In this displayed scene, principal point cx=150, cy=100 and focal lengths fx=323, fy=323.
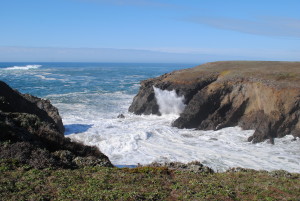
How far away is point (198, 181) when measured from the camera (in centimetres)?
1030

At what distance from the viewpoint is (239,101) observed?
108 feet

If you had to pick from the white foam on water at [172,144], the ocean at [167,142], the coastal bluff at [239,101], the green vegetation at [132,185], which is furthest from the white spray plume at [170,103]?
the green vegetation at [132,185]

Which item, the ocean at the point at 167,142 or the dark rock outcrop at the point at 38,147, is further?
the ocean at the point at 167,142

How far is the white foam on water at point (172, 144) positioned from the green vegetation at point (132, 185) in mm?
8938

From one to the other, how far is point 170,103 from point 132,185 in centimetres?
2996

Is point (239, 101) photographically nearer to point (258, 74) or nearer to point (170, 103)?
point (258, 74)

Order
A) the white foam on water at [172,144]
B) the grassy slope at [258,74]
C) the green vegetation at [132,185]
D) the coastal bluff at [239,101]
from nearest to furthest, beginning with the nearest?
the green vegetation at [132,185]
the white foam on water at [172,144]
the coastal bluff at [239,101]
the grassy slope at [258,74]

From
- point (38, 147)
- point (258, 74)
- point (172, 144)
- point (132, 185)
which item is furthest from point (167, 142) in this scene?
point (132, 185)

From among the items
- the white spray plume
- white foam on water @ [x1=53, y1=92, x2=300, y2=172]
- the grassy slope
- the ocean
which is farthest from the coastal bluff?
white foam on water @ [x1=53, y1=92, x2=300, y2=172]

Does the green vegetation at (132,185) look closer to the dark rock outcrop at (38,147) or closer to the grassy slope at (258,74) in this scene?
the dark rock outcrop at (38,147)

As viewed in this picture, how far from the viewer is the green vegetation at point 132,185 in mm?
8586

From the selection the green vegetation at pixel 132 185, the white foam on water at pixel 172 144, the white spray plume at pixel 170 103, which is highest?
the green vegetation at pixel 132 185

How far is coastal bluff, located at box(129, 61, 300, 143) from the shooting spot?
28312mm

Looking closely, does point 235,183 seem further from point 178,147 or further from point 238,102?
point 238,102
